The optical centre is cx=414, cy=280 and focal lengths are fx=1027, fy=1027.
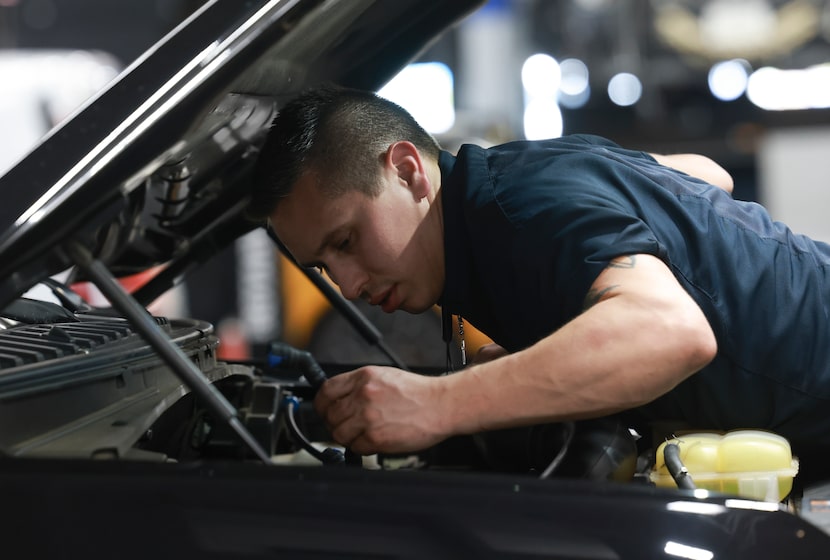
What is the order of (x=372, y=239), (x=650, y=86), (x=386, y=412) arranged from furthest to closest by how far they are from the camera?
(x=650, y=86) < (x=372, y=239) < (x=386, y=412)

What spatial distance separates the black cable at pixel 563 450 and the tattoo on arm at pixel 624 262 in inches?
10.9

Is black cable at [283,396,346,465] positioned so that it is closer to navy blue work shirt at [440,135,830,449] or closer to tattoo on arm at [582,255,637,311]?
navy blue work shirt at [440,135,830,449]

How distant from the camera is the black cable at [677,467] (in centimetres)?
126

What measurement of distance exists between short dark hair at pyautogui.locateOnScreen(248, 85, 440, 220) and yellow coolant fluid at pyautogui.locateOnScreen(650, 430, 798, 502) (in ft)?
2.10

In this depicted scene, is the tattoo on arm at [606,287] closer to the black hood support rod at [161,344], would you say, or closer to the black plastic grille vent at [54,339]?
the black hood support rod at [161,344]

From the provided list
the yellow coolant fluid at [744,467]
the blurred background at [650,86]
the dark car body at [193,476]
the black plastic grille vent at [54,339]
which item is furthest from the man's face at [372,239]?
the blurred background at [650,86]

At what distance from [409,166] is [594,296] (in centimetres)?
47

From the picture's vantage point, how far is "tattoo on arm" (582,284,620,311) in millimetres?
1313

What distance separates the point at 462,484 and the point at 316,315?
5036mm

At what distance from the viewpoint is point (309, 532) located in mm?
1045

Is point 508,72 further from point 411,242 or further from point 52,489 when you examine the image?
point 52,489

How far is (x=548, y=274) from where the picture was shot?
142cm

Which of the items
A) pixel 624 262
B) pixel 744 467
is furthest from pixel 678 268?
pixel 744 467

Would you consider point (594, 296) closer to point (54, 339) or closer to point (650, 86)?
point (54, 339)
